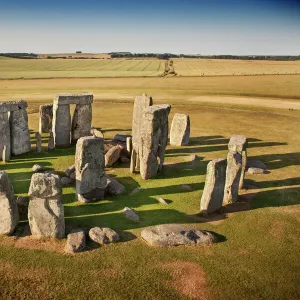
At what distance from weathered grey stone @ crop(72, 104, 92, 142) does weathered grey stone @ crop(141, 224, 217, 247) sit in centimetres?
1305

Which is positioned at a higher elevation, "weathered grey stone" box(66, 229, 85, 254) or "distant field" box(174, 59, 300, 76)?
"distant field" box(174, 59, 300, 76)

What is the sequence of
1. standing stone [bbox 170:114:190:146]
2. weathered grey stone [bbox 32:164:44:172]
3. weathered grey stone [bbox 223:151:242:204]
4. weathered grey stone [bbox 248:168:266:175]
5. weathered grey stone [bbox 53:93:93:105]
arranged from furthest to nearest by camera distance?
standing stone [bbox 170:114:190:146] < weathered grey stone [bbox 53:93:93:105] < weathered grey stone [bbox 248:168:266:175] < weathered grey stone [bbox 32:164:44:172] < weathered grey stone [bbox 223:151:242:204]

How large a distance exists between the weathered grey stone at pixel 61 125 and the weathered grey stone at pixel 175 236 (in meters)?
12.6

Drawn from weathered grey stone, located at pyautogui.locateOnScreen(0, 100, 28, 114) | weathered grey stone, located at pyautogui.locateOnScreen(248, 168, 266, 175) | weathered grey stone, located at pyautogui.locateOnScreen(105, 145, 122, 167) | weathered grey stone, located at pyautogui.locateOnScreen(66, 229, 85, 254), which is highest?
weathered grey stone, located at pyautogui.locateOnScreen(0, 100, 28, 114)

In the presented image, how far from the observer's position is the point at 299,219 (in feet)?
46.6

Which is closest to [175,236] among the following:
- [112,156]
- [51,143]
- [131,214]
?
[131,214]

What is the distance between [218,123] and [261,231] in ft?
67.2

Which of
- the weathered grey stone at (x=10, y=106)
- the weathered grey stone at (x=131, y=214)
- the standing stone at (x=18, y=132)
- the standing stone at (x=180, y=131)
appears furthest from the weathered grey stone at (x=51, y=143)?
the weathered grey stone at (x=131, y=214)

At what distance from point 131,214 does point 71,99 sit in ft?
38.1

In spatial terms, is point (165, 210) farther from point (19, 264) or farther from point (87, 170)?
point (19, 264)

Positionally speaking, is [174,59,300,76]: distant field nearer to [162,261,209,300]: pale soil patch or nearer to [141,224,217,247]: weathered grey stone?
[141,224,217,247]: weathered grey stone

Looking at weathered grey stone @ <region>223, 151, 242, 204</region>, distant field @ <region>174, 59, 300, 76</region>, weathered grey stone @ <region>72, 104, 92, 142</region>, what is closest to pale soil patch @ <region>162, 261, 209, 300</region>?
weathered grey stone @ <region>223, 151, 242, 204</region>

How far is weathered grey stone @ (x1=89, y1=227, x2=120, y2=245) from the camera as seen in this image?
39.3ft

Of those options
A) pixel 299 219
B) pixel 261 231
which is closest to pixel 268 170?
pixel 299 219
